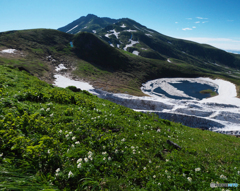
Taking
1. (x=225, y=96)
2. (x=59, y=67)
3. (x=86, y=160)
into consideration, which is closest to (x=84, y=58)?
(x=59, y=67)

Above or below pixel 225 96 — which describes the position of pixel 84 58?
above

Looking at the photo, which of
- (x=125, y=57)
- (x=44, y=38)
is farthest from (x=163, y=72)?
(x=44, y=38)

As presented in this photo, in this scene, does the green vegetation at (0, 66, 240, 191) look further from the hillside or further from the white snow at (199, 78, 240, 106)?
the hillside

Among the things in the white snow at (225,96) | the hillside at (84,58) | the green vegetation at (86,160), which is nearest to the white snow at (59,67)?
the hillside at (84,58)

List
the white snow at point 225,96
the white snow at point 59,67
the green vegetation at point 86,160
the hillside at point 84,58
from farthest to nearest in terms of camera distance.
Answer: the hillside at point 84,58, the white snow at point 59,67, the white snow at point 225,96, the green vegetation at point 86,160

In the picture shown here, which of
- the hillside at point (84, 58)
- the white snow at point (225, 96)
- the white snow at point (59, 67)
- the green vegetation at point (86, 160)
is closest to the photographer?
the green vegetation at point (86, 160)

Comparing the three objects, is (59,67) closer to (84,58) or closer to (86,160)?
(84,58)

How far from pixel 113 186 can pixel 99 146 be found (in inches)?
90.5

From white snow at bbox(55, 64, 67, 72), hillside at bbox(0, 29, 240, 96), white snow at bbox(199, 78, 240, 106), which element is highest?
hillside at bbox(0, 29, 240, 96)

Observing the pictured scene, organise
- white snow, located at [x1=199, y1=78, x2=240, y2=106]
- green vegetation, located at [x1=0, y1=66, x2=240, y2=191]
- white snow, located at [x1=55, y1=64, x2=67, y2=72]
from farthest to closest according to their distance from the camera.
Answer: white snow, located at [x1=55, y1=64, x2=67, y2=72] < white snow, located at [x1=199, y1=78, x2=240, y2=106] < green vegetation, located at [x1=0, y1=66, x2=240, y2=191]

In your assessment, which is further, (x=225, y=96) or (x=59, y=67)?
(x=59, y=67)

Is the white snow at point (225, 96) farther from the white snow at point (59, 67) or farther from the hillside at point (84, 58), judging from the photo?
the white snow at point (59, 67)

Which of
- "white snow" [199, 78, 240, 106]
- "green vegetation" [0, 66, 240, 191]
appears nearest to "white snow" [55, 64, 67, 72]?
"white snow" [199, 78, 240, 106]

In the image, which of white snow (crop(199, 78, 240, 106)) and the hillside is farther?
the hillside
